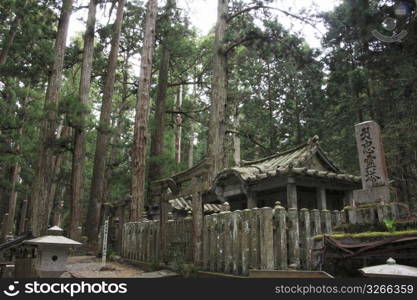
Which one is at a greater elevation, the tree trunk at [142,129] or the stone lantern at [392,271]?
the tree trunk at [142,129]

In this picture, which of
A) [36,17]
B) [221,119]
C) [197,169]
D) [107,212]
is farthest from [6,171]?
[197,169]

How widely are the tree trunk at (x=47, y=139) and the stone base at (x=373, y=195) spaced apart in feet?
30.6

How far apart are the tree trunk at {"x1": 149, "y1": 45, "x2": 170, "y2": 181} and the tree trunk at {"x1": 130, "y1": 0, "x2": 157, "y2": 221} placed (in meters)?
3.19

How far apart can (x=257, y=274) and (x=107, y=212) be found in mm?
14829

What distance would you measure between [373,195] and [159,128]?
43.5 ft

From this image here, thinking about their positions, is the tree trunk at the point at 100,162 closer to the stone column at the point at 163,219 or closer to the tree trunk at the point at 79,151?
the tree trunk at the point at 79,151

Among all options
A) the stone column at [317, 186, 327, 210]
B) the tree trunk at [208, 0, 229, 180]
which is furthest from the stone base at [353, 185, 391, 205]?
the tree trunk at [208, 0, 229, 180]

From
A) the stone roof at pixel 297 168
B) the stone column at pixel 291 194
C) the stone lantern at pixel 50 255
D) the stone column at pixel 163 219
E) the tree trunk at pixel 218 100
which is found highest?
the tree trunk at pixel 218 100

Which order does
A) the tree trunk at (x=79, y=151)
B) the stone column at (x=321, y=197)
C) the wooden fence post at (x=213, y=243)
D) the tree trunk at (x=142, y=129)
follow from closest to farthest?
the wooden fence post at (x=213, y=243)
the stone column at (x=321, y=197)
the tree trunk at (x=142, y=129)
the tree trunk at (x=79, y=151)

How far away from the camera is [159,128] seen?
18.5 meters

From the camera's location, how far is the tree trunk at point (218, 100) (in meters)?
13.8

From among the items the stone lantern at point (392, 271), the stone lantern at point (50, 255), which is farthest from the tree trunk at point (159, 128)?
the stone lantern at point (392, 271)

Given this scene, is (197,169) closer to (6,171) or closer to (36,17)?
(36,17)

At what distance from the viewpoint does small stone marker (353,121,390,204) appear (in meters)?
6.88
